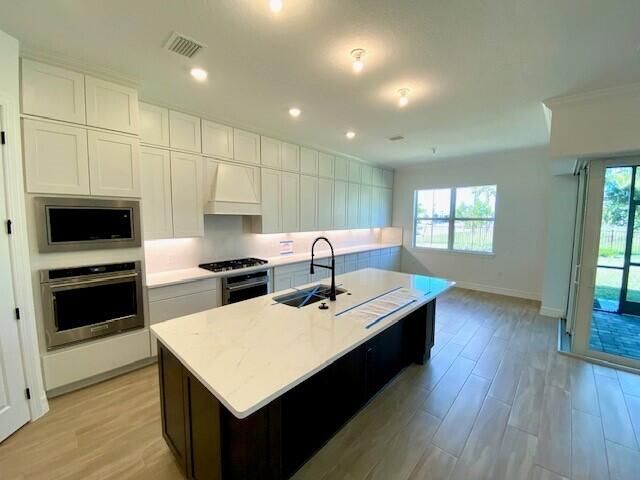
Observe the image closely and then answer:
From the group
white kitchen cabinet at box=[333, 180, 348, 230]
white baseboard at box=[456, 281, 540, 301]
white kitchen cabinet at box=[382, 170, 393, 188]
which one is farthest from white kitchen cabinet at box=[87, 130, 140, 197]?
white baseboard at box=[456, 281, 540, 301]

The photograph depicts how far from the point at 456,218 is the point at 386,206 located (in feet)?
5.25

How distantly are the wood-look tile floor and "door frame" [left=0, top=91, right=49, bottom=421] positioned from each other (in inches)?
12.6

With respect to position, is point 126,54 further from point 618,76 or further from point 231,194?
point 618,76

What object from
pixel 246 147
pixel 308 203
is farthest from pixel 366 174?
pixel 246 147

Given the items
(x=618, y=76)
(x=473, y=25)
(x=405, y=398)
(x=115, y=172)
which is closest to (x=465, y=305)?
(x=405, y=398)

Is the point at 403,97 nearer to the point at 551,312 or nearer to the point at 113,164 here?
the point at 113,164

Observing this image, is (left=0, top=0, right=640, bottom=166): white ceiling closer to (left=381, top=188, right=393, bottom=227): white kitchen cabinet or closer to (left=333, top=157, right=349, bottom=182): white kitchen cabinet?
(left=333, top=157, right=349, bottom=182): white kitchen cabinet

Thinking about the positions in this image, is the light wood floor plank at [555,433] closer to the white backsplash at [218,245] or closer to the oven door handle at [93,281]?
the oven door handle at [93,281]

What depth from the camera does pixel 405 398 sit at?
2.37m

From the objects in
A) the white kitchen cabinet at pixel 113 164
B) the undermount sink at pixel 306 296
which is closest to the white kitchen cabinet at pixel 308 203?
the undermount sink at pixel 306 296

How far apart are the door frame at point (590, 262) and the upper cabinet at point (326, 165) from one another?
140 inches

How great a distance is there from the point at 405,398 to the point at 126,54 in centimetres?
361

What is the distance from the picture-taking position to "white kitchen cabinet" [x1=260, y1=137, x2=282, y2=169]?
409cm

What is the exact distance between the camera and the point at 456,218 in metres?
6.04
